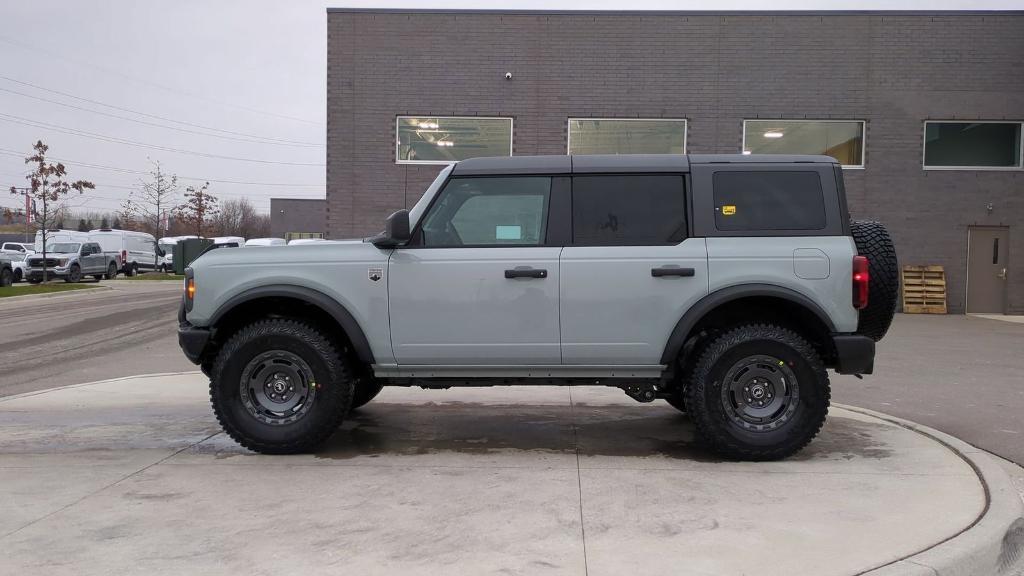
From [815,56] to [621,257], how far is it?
14515 mm

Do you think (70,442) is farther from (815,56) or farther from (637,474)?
(815,56)

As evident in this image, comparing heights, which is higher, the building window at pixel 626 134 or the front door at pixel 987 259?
the building window at pixel 626 134

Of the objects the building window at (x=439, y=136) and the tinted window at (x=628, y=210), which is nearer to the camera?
the tinted window at (x=628, y=210)

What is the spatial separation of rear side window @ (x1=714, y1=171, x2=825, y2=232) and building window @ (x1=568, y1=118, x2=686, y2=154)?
12504 millimetres

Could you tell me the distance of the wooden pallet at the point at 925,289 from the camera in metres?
17.9

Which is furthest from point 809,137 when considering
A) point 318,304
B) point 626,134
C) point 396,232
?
point 318,304

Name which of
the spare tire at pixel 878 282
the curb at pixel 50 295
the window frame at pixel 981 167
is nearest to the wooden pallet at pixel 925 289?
the window frame at pixel 981 167

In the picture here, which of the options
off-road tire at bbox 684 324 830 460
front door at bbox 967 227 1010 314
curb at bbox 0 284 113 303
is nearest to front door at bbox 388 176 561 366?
A: off-road tire at bbox 684 324 830 460

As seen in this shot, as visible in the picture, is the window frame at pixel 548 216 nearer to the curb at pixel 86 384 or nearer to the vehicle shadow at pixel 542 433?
the vehicle shadow at pixel 542 433

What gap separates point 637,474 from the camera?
507 cm

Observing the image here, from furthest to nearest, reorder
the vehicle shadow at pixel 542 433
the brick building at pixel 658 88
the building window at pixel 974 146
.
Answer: the building window at pixel 974 146, the brick building at pixel 658 88, the vehicle shadow at pixel 542 433

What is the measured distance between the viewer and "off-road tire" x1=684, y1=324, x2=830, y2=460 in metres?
5.31

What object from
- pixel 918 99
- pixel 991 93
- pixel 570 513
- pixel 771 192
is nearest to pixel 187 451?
pixel 570 513

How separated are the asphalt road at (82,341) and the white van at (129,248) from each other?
717 inches
